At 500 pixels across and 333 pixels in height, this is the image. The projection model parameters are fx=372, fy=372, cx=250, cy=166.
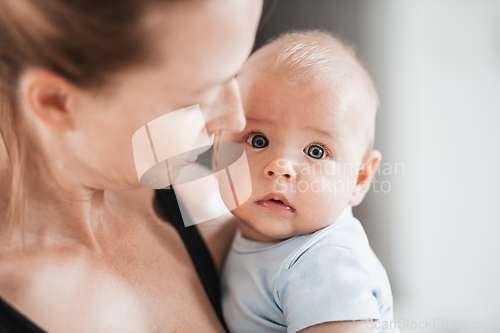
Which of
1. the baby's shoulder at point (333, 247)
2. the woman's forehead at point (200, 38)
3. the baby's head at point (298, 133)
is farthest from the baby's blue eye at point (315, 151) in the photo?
the woman's forehead at point (200, 38)

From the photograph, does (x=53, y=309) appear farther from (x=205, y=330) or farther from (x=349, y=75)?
(x=349, y=75)

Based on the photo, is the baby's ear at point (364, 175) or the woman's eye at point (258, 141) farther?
the baby's ear at point (364, 175)

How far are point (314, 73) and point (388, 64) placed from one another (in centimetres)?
42

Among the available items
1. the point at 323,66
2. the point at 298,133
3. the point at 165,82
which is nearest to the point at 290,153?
the point at 298,133

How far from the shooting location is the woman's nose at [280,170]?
59 centimetres

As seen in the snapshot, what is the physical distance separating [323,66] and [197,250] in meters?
0.41

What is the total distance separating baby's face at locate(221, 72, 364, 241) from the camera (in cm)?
62

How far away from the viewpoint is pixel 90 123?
431 millimetres

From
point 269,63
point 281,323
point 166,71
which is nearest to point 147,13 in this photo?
point 166,71

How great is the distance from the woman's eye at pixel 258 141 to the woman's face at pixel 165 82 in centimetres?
17

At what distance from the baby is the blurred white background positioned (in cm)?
24

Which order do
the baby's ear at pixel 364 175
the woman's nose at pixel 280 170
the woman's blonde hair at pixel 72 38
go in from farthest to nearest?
the baby's ear at pixel 364 175, the woman's nose at pixel 280 170, the woman's blonde hair at pixel 72 38

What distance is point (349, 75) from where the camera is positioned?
0.67m

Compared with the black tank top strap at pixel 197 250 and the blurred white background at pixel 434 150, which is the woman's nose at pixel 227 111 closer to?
the black tank top strap at pixel 197 250
